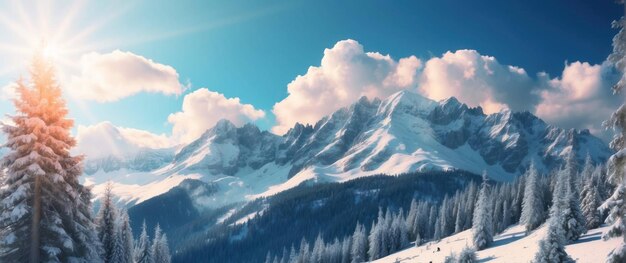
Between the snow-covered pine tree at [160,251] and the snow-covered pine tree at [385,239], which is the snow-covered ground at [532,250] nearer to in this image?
the snow-covered pine tree at [385,239]

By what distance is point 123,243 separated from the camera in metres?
49.0

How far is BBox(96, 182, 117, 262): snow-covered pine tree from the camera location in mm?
43250

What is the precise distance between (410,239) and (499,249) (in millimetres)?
60896

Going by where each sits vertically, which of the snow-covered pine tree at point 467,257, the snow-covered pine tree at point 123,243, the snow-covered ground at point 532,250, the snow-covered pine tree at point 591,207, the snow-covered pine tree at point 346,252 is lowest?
the snow-covered pine tree at point 346,252

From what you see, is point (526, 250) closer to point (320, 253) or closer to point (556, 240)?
point (556, 240)

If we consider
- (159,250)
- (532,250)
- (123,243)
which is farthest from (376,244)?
(123,243)

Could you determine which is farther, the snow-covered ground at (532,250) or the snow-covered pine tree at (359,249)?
the snow-covered pine tree at (359,249)

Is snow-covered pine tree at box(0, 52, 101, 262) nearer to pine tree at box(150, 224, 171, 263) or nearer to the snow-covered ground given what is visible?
the snow-covered ground

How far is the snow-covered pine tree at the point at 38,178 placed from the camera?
1847 cm

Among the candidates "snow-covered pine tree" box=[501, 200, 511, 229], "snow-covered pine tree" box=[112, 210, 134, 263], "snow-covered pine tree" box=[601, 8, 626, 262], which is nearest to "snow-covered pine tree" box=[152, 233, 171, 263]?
"snow-covered pine tree" box=[112, 210, 134, 263]

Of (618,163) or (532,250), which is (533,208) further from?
(618,163)

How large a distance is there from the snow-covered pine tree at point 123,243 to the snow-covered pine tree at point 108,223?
0.54 m

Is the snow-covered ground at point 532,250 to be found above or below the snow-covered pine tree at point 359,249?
above

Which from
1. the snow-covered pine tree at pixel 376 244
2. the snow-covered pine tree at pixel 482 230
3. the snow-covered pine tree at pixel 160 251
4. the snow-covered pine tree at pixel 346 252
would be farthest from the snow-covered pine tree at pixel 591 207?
the snow-covered pine tree at pixel 160 251
